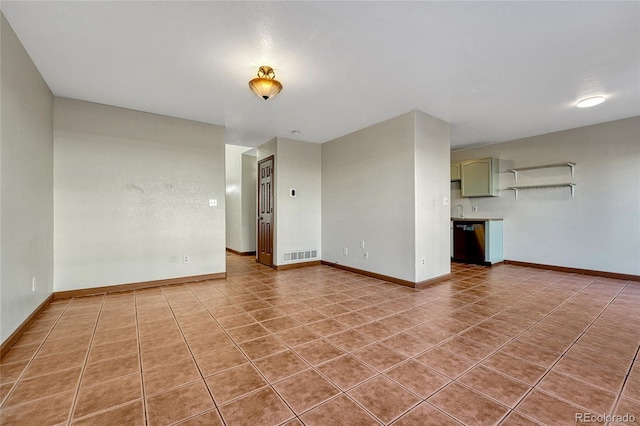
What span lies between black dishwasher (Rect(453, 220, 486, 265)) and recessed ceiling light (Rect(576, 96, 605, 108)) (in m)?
2.46

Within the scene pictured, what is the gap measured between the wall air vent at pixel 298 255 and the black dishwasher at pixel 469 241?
10.6 ft

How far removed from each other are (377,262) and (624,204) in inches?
164

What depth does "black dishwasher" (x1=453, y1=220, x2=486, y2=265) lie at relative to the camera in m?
5.60

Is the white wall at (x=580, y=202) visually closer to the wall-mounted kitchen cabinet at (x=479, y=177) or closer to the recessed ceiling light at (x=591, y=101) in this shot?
the wall-mounted kitchen cabinet at (x=479, y=177)

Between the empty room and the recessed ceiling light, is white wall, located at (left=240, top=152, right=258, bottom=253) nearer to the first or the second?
the empty room

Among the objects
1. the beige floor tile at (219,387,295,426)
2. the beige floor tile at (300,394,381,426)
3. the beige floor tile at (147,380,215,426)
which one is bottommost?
the beige floor tile at (300,394,381,426)

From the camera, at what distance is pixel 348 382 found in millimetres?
1740

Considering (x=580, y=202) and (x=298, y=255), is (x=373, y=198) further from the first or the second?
(x=580, y=202)

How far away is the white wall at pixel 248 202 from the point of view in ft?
23.1

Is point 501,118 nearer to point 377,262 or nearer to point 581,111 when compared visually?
point 581,111

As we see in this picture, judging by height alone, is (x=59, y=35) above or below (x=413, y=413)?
above

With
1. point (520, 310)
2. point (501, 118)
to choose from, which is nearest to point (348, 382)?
point (520, 310)

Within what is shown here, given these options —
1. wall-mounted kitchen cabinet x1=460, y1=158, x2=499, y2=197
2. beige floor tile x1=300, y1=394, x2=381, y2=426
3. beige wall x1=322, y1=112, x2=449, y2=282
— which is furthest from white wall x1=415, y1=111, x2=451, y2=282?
beige floor tile x1=300, y1=394, x2=381, y2=426

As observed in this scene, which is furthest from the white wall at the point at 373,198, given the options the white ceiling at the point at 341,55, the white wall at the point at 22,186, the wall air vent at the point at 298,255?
the white wall at the point at 22,186
